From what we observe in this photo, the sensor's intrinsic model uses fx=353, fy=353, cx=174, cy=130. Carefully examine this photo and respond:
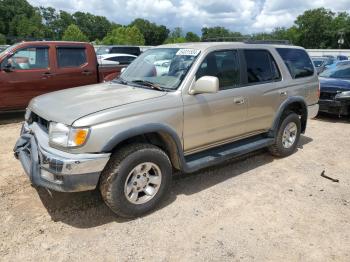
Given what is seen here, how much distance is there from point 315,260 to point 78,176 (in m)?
2.33

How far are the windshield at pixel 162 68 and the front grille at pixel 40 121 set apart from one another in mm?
1231

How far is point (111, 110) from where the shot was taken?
11.6 feet

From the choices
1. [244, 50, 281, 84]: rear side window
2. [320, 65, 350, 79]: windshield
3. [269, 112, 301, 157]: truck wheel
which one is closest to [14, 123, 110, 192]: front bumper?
[244, 50, 281, 84]: rear side window

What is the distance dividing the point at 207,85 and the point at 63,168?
1.77 m

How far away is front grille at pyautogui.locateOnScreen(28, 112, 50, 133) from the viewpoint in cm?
380

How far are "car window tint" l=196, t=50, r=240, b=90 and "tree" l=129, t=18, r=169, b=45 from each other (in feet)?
359

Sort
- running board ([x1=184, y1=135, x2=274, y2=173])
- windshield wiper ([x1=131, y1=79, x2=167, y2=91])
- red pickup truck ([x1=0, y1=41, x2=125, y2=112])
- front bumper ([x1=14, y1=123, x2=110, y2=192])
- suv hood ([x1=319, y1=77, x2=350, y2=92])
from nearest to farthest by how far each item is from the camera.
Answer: front bumper ([x1=14, y1=123, x2=110, y2=192]) < windshield wiper ([x1=131, y1=79, x2=167, y2=91]) < running board ([x1=184, y1=135, x2=274, y2=173]) < red pickup truck ([x1=0, y1=41, x2=125, y2=112]) < suv hood ([x1=319, y1=77, x2=350, y2=92])

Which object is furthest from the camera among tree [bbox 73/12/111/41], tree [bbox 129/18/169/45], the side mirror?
tree [bbox 129/18/169/45]

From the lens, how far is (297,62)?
5984mm

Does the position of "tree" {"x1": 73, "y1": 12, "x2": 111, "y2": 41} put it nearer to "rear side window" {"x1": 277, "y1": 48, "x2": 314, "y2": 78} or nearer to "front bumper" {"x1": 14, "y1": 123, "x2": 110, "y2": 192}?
"rear side window" {"x1": 277, "y1": 48, "x2": 314, "y2": 78}

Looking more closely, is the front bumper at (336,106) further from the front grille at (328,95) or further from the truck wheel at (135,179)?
the truck wheel at (135,179)

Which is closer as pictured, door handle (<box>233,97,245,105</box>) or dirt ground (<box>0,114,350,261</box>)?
dirt ground (<box>0,114,350,261</box>)

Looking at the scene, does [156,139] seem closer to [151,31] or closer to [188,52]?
[188,52]

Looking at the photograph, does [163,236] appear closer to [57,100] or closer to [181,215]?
[181,215]
